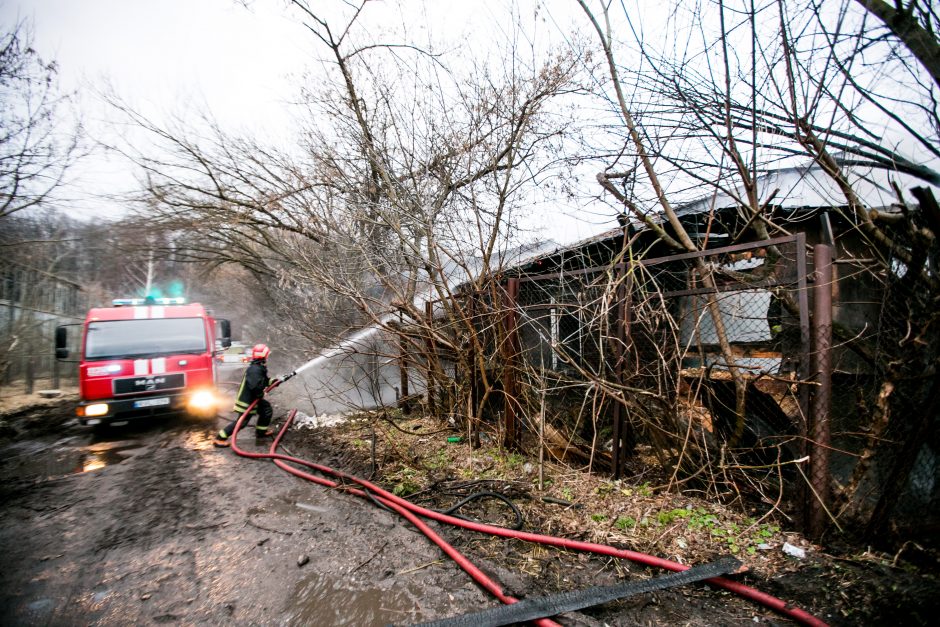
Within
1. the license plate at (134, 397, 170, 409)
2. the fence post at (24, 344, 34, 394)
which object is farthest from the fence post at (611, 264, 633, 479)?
the fence post at (24, 344, 34, 394)

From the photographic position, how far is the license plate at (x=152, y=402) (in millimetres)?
6605

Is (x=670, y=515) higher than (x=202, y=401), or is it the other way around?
(x=202, y=401)

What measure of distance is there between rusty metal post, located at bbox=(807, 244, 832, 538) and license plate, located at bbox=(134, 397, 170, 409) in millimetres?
8696

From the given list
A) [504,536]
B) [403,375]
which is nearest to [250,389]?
[403,375]

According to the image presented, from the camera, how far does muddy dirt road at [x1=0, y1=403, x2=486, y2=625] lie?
2525 millimetres

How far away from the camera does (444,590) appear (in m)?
2.66

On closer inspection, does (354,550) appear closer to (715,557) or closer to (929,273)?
(715,557)

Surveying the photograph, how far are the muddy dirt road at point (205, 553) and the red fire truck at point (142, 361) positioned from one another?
144 centimetres

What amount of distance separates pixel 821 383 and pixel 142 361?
29.6ft

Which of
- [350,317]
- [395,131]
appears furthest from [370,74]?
[350,317]

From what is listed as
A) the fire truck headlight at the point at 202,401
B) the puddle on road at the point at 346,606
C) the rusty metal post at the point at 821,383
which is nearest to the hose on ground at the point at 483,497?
the puddle on road at the point at 346,606

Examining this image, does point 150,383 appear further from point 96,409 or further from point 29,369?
point 29,369

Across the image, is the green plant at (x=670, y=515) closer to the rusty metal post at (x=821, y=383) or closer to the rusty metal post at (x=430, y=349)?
the rusty metal post at (x=821, y=383)

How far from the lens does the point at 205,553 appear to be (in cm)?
317
